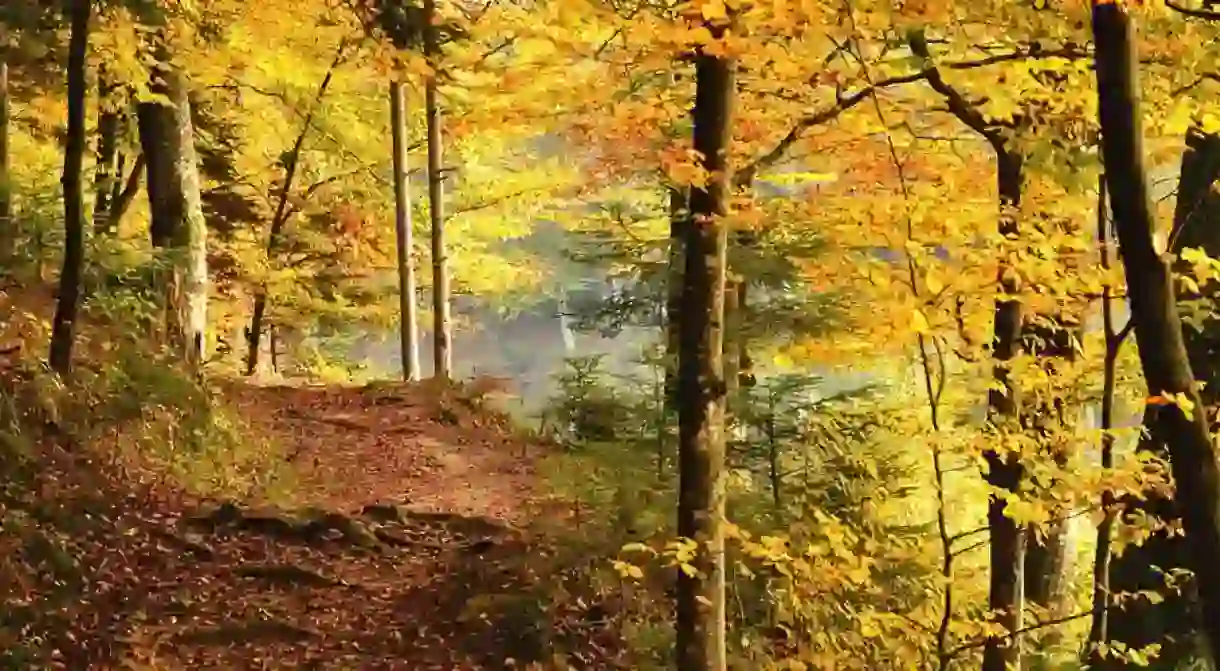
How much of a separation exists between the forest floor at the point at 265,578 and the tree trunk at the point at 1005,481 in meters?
2.36

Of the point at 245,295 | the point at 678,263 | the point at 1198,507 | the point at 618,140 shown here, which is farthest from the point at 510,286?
the point at 1198,507

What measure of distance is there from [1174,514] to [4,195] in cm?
1056

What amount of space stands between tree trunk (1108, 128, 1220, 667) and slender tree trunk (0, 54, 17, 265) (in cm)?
1018

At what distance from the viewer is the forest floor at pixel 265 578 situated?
6047 millimetres

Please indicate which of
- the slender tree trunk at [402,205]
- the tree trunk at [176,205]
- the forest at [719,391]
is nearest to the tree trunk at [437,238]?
the slender tree trunk at [402,205]

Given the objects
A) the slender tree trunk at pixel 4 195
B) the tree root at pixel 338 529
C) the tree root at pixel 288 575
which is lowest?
the tree root at pixel 288 575

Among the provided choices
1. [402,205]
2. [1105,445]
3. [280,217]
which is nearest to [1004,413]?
[1105,445]

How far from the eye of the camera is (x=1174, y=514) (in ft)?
20.9

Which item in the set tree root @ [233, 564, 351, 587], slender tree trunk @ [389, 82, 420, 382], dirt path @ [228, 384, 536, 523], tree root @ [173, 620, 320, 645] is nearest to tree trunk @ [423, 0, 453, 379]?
slender tree trunk @ [389, 82, 420, 382]

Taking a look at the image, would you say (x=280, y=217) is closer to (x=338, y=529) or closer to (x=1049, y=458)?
(x=338, y=529)

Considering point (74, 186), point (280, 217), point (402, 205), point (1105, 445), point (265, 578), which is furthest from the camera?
point (280, 217)

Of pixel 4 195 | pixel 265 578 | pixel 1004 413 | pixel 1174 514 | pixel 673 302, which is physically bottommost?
pixel 265 578

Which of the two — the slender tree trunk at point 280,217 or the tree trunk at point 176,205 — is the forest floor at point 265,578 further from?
the slender tree trunk at point 280,217

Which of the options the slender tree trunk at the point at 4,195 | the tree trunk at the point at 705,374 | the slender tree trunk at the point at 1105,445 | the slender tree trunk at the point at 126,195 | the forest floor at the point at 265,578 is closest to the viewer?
the tree trunk at the point at 705,374
